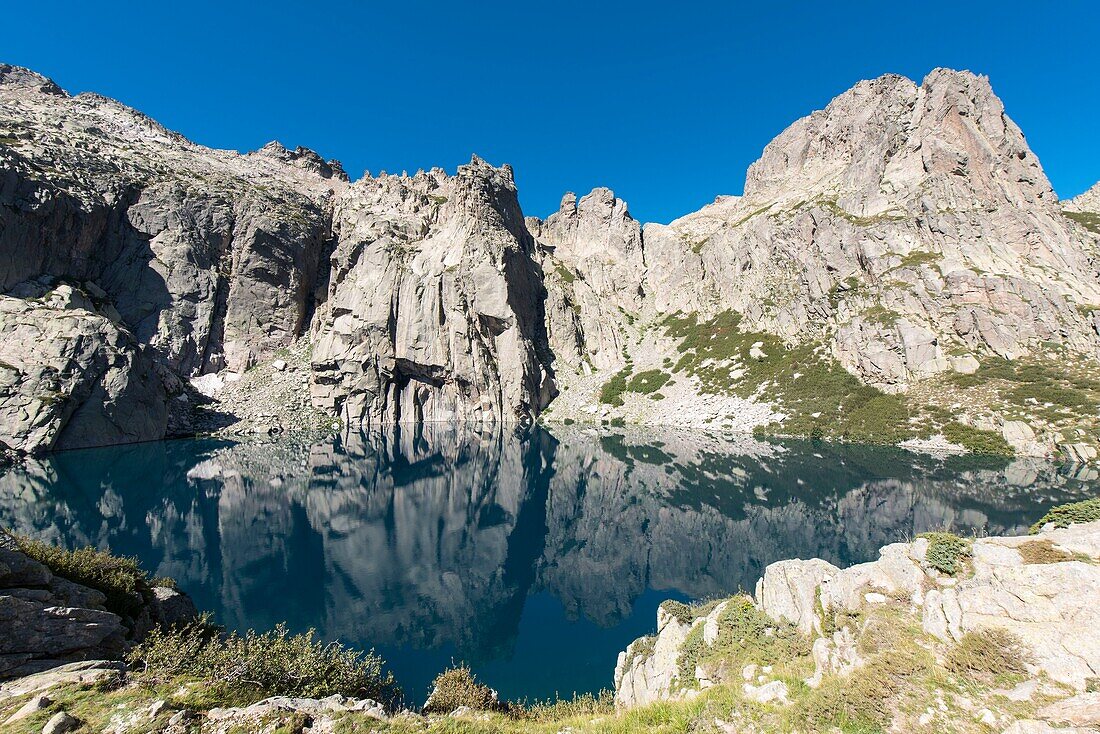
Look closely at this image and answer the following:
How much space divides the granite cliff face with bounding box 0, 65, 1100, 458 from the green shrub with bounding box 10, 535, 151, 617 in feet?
177

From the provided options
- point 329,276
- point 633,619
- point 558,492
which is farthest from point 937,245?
point 329,276

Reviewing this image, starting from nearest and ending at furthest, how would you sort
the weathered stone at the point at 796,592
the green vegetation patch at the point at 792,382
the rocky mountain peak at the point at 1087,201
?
1. the weathered stone at the point at 796,592
2. the green vegetation patch at the point at 792,382
3. the rocky mountain peak at the point at 1087,201

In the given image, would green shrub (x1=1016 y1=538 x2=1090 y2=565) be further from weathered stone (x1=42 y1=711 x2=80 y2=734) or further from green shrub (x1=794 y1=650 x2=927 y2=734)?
weathered stone (x1=42 y1=711 x2=80 y2=734)

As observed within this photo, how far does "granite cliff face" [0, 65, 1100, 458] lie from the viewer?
6012cm

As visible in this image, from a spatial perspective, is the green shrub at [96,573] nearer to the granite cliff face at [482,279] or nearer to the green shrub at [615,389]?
the granite cliff face at [482,279]

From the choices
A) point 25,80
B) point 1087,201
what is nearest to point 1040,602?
point 1087,201

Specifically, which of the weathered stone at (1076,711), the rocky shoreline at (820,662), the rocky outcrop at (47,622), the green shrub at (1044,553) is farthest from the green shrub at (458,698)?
the green shrub at (1044,553)

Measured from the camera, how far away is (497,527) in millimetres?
29938

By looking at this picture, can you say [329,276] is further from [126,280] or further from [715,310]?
[715,310]

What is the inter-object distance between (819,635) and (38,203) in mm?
100624

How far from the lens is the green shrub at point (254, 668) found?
300 inches

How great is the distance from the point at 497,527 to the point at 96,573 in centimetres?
2108

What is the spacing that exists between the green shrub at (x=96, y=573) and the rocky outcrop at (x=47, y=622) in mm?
750

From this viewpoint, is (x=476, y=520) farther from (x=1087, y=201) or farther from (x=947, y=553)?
(x=1087, y=201)
